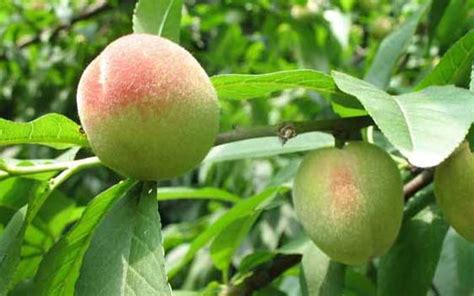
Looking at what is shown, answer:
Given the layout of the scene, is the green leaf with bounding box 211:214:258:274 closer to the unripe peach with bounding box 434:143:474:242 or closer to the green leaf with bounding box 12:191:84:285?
the green leaf with bounding box 12:191:84:285

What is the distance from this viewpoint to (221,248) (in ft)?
4.09

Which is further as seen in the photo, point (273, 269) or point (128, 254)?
point (273, 269)

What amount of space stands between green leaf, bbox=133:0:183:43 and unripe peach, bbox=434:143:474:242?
1.06 feet

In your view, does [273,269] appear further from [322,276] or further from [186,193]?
[186,193]

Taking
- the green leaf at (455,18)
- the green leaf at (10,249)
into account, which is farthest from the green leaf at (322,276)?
the green leaf at (455,18)

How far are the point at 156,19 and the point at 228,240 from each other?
18.0 inches

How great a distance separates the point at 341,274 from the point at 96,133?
1.21 ft

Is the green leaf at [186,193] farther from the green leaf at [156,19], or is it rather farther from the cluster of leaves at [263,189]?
the green leaf at [156,19]

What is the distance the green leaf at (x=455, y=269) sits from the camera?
1.10m

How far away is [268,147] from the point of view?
1.08 meters

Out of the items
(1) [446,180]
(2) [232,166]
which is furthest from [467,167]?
(2) [232,166]

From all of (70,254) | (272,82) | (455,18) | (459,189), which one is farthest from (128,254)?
(455,18)

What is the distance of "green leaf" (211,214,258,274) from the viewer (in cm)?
121

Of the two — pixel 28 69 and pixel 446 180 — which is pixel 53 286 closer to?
pixel 446 180
